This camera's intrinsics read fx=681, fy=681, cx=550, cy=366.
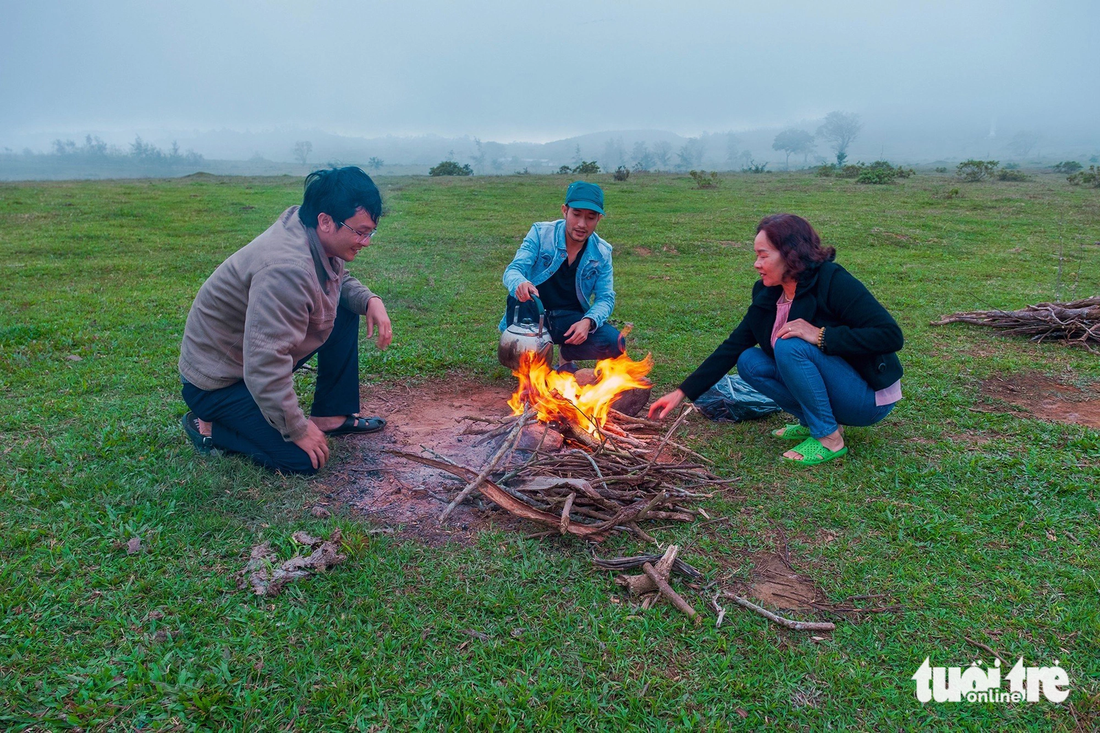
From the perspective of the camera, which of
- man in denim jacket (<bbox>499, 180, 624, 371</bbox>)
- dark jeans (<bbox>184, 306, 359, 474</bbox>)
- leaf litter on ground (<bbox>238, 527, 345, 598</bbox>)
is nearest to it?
leaf litter on ground (<bbox>238, 527, 345, 598</bbox>)

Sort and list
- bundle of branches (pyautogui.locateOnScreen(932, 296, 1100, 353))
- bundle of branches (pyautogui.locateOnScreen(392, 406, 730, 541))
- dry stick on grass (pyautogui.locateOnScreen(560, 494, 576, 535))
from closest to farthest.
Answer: dry stick on grass (pyautogui.locateOnScreen(560, 494, 576, 535)) < bundle of branches (pyautogui.locateOnScreen(392, 406, 730, 541)) < bundle of branches (pyautogui.locateOnScreen(932, 296, 1100, 353))

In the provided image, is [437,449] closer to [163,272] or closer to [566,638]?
[566,638]

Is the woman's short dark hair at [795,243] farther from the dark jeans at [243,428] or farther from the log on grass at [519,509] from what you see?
the dark jeans at [243,428]

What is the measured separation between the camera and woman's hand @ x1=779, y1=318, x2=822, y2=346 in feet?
12.2

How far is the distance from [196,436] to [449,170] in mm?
34865

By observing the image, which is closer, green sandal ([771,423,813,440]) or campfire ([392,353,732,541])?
campfire ([392,353,732,541])

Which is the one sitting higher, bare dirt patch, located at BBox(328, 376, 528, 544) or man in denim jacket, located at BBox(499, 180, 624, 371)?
man in denim jacket, located at BBox(499, 180, 624, 371)

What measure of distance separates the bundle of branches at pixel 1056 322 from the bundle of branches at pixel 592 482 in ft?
15.4

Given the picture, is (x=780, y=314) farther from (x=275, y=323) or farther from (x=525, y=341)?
(x=275, y=323)

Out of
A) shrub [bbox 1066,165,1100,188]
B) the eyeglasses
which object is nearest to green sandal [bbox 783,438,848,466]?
the eyeglasses

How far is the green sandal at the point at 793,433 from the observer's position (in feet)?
14.0

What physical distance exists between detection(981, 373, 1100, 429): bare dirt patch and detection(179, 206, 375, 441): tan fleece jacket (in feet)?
14.9

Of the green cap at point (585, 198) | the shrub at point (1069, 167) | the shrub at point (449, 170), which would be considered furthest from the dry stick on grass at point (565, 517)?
the shrub at point (1069, 167)

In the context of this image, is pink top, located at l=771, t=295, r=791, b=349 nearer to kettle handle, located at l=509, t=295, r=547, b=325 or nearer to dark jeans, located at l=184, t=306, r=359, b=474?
kettle handle, located at l=509, t=295, r=547, b=325
